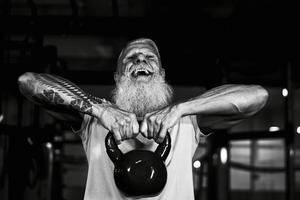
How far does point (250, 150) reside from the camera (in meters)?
3.07

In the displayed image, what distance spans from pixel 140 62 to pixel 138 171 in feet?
1.59

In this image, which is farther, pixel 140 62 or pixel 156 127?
pixel 140 62

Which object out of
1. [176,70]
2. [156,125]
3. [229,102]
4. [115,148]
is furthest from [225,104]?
[176,70]

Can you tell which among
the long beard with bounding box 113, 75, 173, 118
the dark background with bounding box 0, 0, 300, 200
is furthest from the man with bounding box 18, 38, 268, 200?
the dark background with bounding box 0, 0, 300, 200

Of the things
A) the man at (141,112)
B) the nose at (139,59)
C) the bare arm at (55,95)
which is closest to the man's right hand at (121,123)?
the man at (141,112)

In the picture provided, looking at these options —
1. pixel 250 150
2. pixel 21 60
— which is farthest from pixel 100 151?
pixel 250 150

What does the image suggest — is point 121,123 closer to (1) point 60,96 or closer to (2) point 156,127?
(2) point 156,127

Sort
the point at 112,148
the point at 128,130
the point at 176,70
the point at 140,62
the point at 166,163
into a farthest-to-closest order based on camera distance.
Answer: the point at 176,70, the point at 140,62, the point at 166,163, the point at 112,148, the point at 128,130

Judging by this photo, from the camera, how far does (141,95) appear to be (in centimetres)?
164

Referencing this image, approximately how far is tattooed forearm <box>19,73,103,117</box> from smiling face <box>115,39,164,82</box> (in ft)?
0.78

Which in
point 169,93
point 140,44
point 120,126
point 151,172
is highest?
point 140,44

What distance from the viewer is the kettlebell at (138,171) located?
1.31 m

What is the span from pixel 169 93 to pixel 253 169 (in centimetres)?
150

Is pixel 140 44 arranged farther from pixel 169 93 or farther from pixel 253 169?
pixel 253 169
